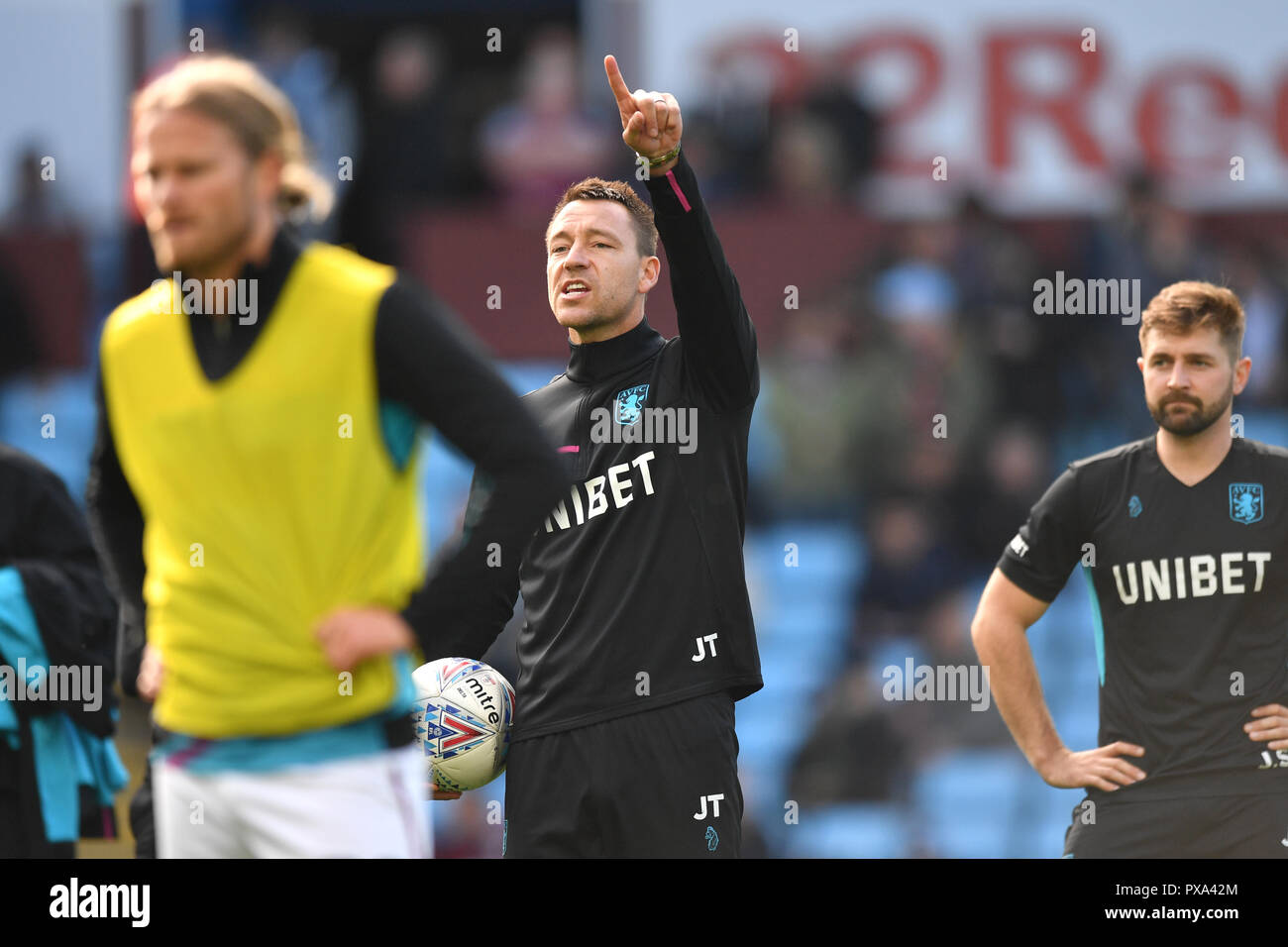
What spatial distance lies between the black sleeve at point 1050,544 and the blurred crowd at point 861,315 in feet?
18.0

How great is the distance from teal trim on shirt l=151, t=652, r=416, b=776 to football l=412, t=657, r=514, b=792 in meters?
1.73

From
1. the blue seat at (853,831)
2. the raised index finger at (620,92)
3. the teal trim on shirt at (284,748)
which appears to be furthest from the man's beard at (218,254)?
the blue seat at (853,831)

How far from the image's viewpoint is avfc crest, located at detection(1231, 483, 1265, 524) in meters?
5.44

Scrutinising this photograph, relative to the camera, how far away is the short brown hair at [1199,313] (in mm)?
5496

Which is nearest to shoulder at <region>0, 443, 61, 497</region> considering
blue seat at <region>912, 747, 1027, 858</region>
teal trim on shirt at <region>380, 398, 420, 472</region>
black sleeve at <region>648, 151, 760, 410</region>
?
black sleeve at <region>648, 151, 760, 410</region>

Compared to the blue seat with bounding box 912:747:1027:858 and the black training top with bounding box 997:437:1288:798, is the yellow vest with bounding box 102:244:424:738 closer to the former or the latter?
the black training top with bounding box 997:437:1288:798

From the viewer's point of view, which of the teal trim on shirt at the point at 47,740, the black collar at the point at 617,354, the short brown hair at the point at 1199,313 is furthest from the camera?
the teal trim on shirt at the point at 47,740

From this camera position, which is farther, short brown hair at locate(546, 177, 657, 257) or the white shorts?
short brown hair at locate(546, 177, 657, 257)

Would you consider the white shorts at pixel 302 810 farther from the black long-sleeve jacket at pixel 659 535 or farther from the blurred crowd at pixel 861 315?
the blurred crowd at pixel 861 315

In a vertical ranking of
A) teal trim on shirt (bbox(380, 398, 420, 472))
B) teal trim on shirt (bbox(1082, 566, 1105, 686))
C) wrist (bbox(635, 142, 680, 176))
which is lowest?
teal trim on shirt (bbox(1082, 566, 1105, 686))

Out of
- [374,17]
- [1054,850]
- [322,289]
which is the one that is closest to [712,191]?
[374,17]

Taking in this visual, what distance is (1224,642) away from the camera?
533 cm

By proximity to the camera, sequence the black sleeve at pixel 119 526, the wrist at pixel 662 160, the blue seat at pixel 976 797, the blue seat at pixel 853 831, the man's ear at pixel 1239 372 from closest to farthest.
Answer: the black sleeve at pixel 119 526, the wrist at pixel 662 160, the man's ear at pixel 1239 372, the blue seat at pixel 853 831, the blue seat at pixel 976 797
